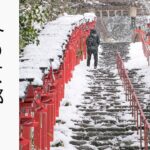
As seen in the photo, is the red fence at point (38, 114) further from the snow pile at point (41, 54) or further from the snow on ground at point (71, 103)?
the snow on ground at point (71, 103)

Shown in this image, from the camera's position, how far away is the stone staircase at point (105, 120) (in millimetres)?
12055

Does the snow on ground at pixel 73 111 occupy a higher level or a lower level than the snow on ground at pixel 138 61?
lower

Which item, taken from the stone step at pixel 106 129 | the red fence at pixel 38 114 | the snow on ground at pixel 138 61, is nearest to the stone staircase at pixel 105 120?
the stone step at pixel 106 129

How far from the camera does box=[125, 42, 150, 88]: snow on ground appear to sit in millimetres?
19416

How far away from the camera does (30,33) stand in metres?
10.9

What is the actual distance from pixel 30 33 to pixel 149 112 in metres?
4.90

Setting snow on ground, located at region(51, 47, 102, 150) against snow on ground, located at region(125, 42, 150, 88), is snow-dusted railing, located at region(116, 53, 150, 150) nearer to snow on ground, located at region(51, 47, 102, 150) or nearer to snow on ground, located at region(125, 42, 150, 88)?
snow on ground, located at region(51, 47, 102, 150)

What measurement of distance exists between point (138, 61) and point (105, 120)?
9.37 m

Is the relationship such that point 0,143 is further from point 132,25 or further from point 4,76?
point 132,25

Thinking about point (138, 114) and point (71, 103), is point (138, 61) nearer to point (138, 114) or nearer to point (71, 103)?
point (71, 103)

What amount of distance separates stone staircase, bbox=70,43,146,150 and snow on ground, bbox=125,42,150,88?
3.44 ft

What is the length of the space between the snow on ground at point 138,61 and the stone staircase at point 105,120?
105 cm

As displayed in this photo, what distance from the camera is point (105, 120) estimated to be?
44.9ft

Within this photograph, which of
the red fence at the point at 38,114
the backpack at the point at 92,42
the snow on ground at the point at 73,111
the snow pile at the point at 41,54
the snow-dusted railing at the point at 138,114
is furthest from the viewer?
the backpack at the point at 92,42
